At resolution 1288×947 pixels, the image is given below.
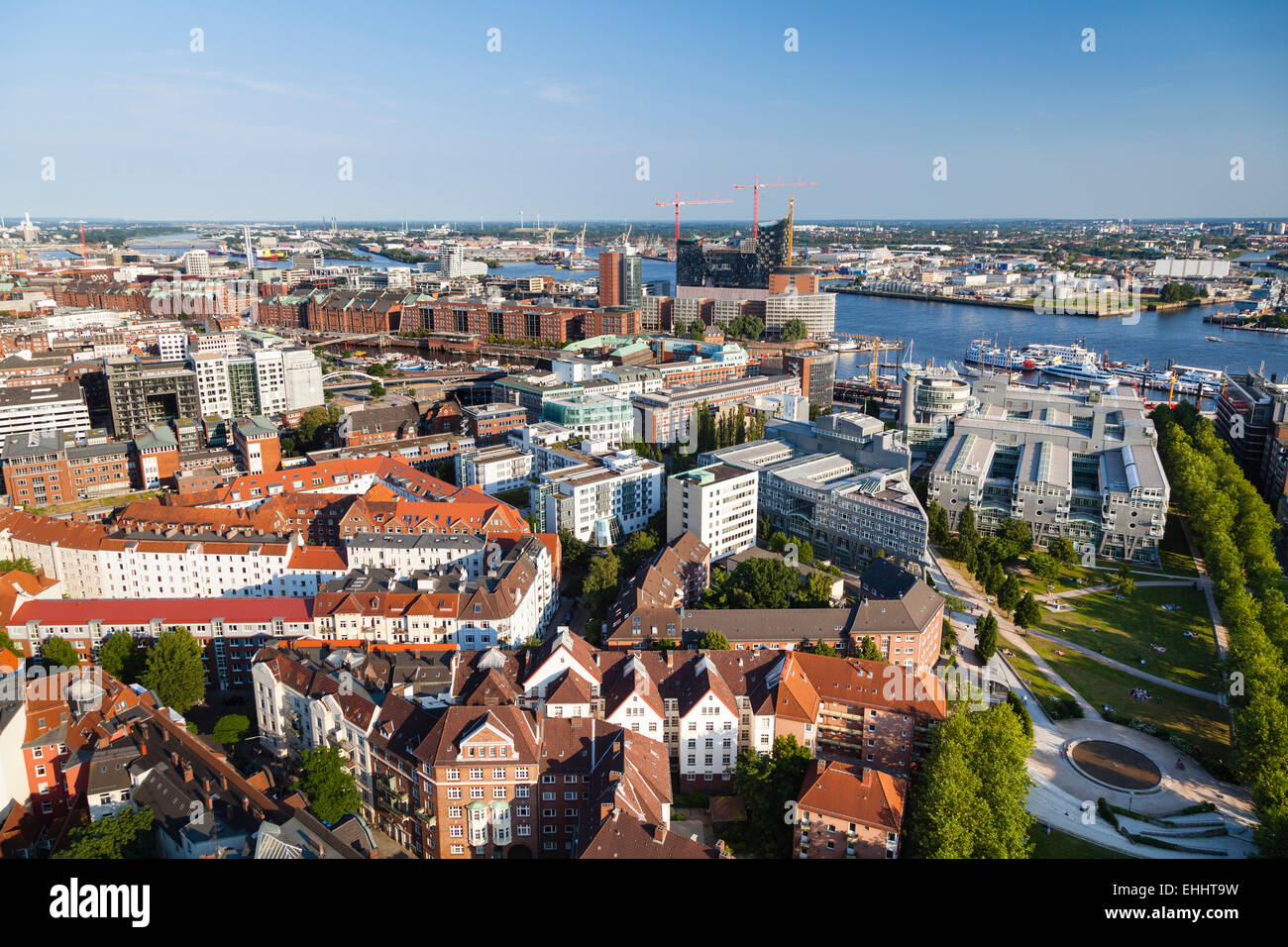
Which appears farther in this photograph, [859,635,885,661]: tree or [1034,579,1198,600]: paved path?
[1034,579,1198,600]: paved path

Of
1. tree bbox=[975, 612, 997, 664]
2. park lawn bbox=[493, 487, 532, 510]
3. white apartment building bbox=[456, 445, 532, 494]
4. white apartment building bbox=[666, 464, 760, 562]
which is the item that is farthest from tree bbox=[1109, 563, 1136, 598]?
white apartment building bbox=[456, 445, 532, 494]

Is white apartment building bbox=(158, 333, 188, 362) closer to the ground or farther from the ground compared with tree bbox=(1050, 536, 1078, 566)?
farther from the ground

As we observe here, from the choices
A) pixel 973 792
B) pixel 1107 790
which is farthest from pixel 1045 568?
pixel 973 792

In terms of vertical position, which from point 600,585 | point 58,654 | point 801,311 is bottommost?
point 58,654

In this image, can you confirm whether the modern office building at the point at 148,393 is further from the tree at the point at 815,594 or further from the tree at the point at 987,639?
the tree at the point at 987,639

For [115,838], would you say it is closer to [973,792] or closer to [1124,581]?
[973,792]

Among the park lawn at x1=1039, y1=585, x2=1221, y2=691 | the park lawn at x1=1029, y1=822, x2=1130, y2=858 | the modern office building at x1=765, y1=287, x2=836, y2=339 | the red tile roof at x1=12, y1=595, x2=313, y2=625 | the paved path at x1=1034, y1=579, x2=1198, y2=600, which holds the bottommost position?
the park lawn at x1=1029, y1=822, x2=1130, y2=858

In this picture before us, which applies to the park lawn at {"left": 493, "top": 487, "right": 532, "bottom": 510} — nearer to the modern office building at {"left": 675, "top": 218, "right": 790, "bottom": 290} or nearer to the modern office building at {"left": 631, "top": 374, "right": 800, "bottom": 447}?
the modern office building at {"left": 631, "top": 374, "right": 800, "bottom": 447}
